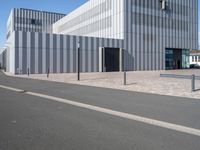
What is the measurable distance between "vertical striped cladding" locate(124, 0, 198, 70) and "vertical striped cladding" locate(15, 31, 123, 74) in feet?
19.8

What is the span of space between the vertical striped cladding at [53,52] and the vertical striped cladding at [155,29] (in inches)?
238

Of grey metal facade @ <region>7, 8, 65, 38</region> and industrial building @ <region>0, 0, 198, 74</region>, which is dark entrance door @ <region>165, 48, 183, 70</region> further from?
grey metal facade @ <region>7, 8, 65, 38</region>

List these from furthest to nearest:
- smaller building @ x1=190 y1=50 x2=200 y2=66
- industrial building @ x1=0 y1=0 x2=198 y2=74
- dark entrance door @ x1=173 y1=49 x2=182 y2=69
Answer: smaller building @ x1=190 y1=50 x2=200 y2=66 < dark entrance door @ x1=173 y1=49 x2=182 y2=69 < industrial building @ x1=0 y1=0 x2=198 y2=74

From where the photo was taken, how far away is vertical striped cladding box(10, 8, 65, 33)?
80938 mm

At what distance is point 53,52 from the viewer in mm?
41625

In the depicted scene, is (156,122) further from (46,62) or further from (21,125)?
(46,62)

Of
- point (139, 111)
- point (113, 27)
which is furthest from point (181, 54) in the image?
point (139, 111)

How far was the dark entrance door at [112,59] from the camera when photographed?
152 ft

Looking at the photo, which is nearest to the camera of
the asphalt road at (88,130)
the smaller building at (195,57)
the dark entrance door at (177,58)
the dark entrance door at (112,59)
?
the asphalt road at (88,130)

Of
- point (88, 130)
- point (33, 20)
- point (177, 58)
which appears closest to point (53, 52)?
point (177, 58)

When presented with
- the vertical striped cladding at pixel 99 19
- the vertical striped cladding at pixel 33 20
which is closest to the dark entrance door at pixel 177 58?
the vertical striped cladding at pixel 99 19

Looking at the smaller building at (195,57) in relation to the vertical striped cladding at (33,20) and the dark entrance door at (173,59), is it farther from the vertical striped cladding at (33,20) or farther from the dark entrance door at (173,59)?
the vertical striped cladding at (33,20)

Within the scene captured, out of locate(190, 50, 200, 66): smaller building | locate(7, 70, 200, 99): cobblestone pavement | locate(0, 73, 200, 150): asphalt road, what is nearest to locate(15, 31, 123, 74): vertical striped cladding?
locate(7, 70, 200, 99): cobblestone pavement

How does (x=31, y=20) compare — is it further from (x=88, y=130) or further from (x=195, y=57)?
(x=88, y=130)
